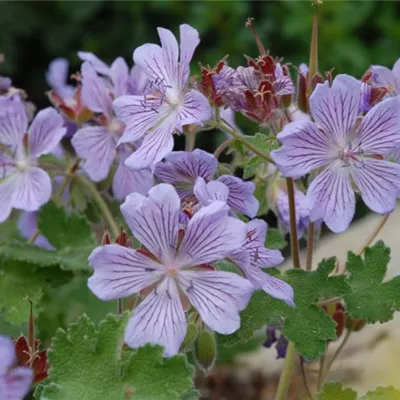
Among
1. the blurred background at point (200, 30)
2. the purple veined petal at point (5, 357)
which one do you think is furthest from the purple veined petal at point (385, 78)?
the blurred background at point (200, 30)

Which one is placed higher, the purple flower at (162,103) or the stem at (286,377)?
the purple flower at (162,103)

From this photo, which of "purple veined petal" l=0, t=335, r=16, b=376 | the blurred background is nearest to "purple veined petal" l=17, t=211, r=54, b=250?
Answer: "purple veined petal" l=0, t=335, r=16, b=376

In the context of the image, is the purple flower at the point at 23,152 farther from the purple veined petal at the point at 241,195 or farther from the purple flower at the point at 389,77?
the purple flower at the point at 389,77

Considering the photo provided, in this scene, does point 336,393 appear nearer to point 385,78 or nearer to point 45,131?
point 385,78

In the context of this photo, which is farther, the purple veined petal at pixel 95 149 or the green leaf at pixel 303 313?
the purple veined petal at pixel 95 149

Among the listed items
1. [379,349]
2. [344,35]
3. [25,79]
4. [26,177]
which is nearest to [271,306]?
[26,177]

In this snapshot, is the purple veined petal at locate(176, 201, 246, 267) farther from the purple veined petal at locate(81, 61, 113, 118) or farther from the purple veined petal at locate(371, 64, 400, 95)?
the purple veined petal at locate(81, 61, 113, 118)
